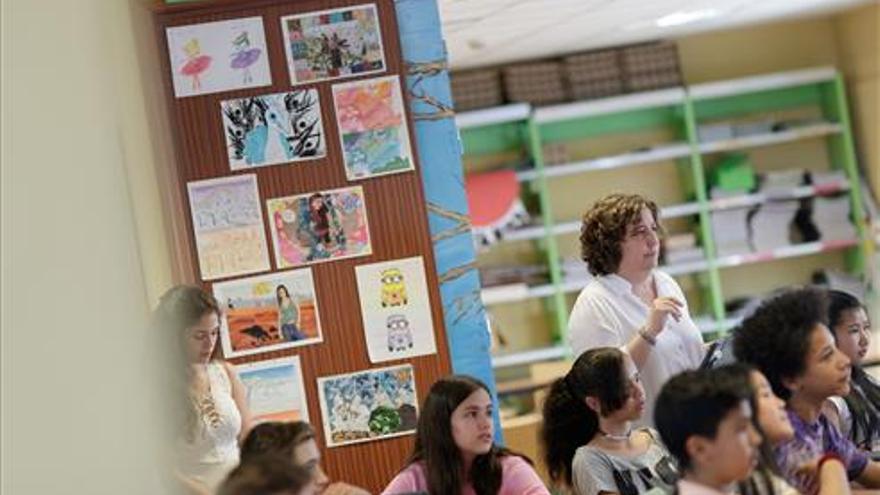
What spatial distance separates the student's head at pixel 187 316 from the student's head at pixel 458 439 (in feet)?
1.99

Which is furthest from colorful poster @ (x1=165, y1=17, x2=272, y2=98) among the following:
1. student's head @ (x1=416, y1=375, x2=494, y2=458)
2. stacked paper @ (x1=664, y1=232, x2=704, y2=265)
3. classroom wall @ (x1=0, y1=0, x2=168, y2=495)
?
stacked paper @ (x1=664, y1=232, x2=704, y2=265)

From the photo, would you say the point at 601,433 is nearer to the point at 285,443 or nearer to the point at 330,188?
the point at 285,443

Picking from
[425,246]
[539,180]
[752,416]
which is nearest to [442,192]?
[425,246]

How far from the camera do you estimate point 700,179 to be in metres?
10.0

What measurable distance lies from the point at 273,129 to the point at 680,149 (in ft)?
17.2

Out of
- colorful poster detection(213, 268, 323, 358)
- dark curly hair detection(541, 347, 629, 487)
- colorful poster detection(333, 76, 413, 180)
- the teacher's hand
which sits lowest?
dark curly hair detection(541, 347, 629, 487)

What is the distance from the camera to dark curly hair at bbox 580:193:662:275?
16.3 ft

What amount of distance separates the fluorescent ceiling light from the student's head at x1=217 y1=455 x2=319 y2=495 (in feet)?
18.3

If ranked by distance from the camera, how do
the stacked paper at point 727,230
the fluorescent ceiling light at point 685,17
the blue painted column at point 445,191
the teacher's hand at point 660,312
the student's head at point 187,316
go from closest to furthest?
the student's head at point 187,316
the teacher's hand at point 660,312
the blue painted column at point 445,191
the fluorescent ceiling light at point 685,17
the stacked paper at point 727,230

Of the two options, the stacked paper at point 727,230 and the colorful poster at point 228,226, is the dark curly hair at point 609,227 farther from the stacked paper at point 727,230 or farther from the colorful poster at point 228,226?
the stacked paper at point 727,230

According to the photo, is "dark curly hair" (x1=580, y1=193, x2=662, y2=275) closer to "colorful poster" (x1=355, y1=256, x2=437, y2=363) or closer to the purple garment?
"colorful poster" (x1=355, y1=256, x2=437, y2=363)

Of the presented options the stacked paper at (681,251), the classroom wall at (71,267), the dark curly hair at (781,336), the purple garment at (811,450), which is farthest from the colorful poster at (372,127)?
the stacked paper at (681,251)

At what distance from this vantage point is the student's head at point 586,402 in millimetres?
4469

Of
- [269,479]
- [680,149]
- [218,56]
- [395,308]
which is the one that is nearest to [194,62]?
[218,56]
